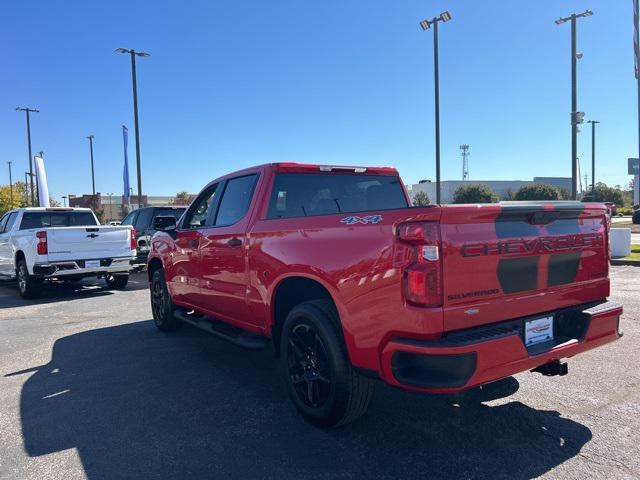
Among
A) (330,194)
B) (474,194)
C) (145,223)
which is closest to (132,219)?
(145,223)

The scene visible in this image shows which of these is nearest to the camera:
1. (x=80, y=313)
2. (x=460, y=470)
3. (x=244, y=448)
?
(x=460, y=470)

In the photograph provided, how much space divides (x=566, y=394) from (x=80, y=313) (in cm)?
748

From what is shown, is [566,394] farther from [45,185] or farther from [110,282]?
[45,185]

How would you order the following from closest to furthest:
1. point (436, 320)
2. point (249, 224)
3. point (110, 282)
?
point (436, 320) < point (249, 224) < point (110, 282)

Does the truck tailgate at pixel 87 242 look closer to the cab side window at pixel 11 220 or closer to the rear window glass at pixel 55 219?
the rear window glass at pixel 55 219

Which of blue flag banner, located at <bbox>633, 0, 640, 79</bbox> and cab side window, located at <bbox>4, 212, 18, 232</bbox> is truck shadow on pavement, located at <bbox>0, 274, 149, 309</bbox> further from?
blue flag banner, located at <bbox>633, 0, 640, 79</bbox>

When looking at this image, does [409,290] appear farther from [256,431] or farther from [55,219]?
[55,219]

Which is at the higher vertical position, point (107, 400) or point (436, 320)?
point (436, 320)

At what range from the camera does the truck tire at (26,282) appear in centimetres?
1002

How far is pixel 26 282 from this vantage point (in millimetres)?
10078

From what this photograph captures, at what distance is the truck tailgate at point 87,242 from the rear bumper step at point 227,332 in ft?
16.2

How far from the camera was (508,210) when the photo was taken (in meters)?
3.10

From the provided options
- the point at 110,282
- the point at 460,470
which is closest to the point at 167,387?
the point at 460,470

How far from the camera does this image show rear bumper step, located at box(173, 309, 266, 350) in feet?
14.4
